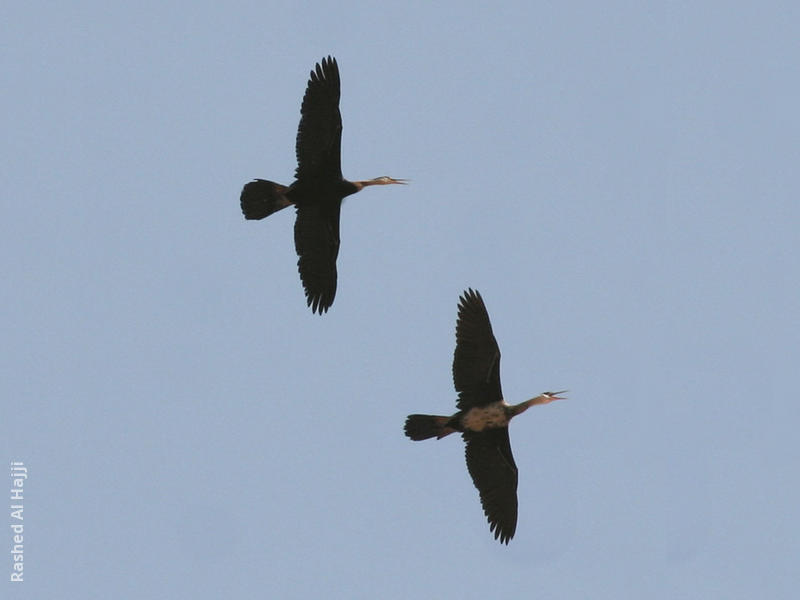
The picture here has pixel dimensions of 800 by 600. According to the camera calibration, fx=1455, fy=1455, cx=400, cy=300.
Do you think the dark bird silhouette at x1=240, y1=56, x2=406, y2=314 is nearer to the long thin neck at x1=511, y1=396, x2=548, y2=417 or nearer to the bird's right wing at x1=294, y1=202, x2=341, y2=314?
the bird's right wing at x1=294, y1=202, x2=341, y2=314

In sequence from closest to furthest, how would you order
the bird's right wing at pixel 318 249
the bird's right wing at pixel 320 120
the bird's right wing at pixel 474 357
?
the bird's right wing at pixel 474 357
the bird's right wing at pixel 320 120
the bird's right wing at pixel 318 249

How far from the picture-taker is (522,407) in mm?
21094

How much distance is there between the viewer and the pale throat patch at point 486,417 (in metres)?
20.8

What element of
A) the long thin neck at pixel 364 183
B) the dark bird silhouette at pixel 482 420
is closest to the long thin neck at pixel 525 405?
the dark bird silhouette at pixel 482 420

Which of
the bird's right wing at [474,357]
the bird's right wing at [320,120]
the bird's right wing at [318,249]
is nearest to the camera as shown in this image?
the bird's right wing at [474,357]

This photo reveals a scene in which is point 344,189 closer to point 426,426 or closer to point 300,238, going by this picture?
point 300,238

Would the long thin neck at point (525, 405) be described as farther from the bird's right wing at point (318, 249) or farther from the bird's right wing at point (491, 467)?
the bird's right wing at point (318, 249)

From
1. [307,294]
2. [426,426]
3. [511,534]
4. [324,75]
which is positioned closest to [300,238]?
[307,294]

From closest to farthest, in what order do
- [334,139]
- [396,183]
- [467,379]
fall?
[467,379] < [334,139] < [396,183]

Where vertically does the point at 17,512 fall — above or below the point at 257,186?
below

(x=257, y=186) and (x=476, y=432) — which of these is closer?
(x=476, y=432)

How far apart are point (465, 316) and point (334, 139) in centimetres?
361

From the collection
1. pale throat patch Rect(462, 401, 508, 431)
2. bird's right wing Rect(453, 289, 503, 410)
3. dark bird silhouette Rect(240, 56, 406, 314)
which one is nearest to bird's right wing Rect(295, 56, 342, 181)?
dark bird silhouette Rect(240, 56, 406, 314)

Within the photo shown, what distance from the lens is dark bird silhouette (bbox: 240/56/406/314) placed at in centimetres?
2202
